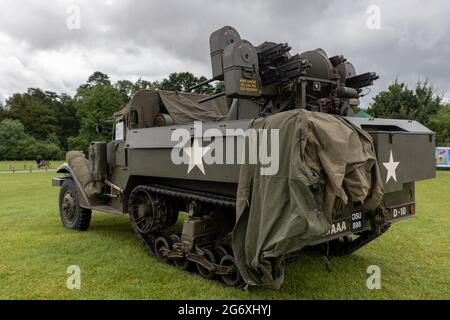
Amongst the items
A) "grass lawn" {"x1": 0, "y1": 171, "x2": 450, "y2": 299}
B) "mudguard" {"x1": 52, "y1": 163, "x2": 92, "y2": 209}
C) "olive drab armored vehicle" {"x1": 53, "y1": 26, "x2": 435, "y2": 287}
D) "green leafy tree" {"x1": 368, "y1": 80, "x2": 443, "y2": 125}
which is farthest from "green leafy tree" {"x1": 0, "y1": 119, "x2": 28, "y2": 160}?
"olive drab armored vehicle" {"x1": 53, "y1": 26, "x2": 435, "y2": 287}

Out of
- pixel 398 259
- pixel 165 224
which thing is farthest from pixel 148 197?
pixel 398 259

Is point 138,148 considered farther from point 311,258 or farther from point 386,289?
point 386,289

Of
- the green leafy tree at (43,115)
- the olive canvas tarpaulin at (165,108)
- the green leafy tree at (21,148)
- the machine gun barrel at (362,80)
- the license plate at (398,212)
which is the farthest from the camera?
the green leafy tree at (43,115)

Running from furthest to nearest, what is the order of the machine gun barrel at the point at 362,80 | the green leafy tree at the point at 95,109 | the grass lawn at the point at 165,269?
1. the green leafy tree at the point at 95,109
2. the machine gun barrel at the point at 362,80
3. the grass lawn at the point at 165,269

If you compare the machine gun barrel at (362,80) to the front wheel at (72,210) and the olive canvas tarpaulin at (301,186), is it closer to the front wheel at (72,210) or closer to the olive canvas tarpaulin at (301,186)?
the olive canvas tarpaulin at (301,186)

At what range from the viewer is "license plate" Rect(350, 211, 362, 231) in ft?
13.3

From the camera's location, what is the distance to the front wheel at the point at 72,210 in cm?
718

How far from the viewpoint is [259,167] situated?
3.44 metres

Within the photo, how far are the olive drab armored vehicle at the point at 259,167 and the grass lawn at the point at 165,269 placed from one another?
13.2 inches

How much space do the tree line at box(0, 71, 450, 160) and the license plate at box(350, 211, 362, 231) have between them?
499cm

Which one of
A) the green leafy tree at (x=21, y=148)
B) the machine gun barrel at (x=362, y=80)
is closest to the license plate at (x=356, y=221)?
the machine gun barrel at (x=362, y=80)

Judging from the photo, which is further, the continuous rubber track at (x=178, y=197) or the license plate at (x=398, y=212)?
the license plate at (x=398, y=212)

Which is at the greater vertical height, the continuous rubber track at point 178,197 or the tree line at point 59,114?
the tree line at point 59,114

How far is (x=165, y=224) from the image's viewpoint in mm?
5414
